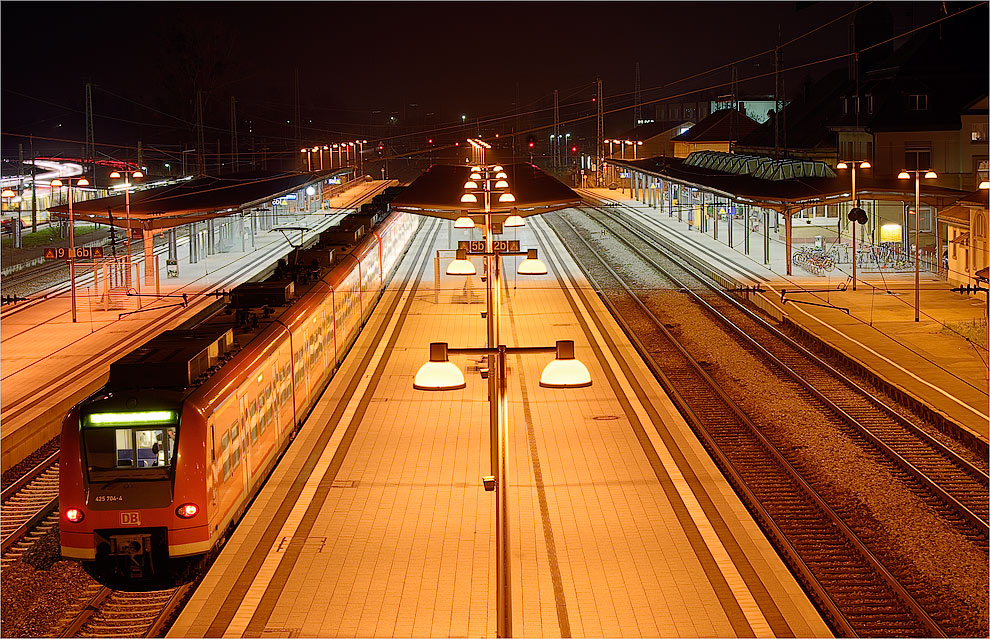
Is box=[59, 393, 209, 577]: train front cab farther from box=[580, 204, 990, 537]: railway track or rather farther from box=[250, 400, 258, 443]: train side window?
box=[580, 204, 990, 537]: railway track

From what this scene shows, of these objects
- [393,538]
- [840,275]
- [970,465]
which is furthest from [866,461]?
[840,275]

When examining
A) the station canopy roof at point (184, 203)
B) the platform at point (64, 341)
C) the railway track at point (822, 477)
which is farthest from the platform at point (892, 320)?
the station canopy roof at point (184, 203)

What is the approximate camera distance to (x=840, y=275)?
1426 inches

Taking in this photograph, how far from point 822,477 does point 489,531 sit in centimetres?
546

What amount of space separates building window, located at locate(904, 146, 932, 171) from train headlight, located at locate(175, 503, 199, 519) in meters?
38.4

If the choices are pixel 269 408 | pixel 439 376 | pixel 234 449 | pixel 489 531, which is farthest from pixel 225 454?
pixel 439 376

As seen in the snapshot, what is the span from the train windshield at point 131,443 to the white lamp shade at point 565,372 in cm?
442

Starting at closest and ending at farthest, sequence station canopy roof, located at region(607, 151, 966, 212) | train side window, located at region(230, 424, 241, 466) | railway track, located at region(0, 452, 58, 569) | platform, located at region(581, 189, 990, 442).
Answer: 1. train side window, located at region(230, 424, 241, 466)
2. railway track, located at region(0, 452, 58, 569)
3. platform, located at region(581, 189, 990, 442)
4. station canopy roof, located at region(607, 151, 966, 212)

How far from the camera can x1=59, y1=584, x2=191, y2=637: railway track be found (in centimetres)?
1080

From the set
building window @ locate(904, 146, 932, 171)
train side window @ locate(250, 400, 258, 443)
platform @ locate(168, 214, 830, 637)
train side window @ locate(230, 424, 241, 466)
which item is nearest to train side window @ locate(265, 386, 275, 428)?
train side window @ locate(250, 400, 258, 443)

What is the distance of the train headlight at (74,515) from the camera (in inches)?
447

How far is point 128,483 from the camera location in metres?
11.3

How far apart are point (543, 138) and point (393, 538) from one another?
129m

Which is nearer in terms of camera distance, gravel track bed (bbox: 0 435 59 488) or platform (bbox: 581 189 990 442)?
gravel track bed (bbox: 0 435 59 488)
